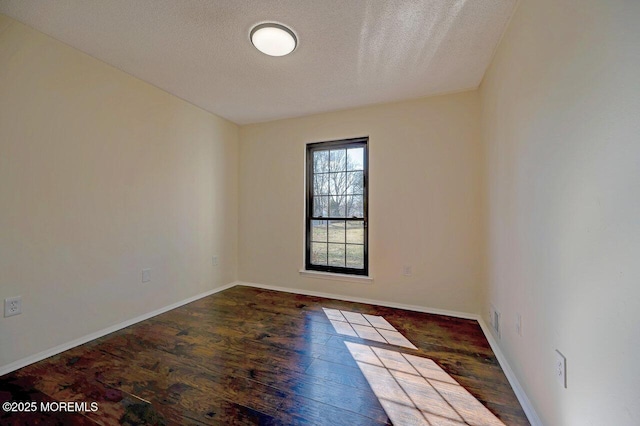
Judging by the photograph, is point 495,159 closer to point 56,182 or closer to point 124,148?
point 124,148

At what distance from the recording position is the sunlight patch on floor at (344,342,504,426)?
144 cm

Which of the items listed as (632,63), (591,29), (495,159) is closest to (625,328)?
(632,63)

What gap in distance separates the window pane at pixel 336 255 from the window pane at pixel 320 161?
1.03m

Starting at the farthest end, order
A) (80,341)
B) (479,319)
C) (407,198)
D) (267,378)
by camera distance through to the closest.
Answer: (407,198) → (479,319) → (80,341) → (267,378)

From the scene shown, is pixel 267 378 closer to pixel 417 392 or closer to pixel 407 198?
pixel 417 392

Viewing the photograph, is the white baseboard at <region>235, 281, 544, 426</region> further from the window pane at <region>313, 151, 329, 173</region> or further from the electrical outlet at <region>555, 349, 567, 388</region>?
the window pane at <region>313, 151, 329, 173</region>

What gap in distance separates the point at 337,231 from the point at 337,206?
33 centimetres

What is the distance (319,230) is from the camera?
12.0ft

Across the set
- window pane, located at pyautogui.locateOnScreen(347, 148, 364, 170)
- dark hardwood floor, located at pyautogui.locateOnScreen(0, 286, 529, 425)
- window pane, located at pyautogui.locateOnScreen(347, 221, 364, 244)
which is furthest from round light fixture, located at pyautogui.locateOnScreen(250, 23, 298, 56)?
dark hardwood floor, located at pyautogui.locateOnScreen(0, 286, 529, 425)

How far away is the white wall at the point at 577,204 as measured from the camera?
0.81 m

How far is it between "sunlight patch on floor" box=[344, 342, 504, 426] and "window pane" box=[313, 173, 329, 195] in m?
2.07

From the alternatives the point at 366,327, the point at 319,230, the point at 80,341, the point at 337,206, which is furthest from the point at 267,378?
the point at 337,206

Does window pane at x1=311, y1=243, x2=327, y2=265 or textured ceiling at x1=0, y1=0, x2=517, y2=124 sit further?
window pane at x1=311, y1=243, x2=327, y2=265

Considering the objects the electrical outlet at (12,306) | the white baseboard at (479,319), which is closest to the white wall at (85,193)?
the electrical outlet at (12,306)
